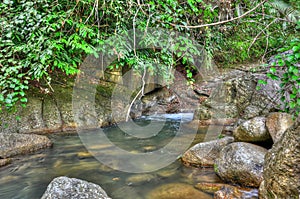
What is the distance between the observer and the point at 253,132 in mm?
3572

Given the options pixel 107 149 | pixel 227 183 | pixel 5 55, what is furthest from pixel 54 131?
pixel 227 183

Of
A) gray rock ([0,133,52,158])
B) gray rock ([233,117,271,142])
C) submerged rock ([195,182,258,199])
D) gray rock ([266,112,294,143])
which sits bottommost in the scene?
submerged rock ([195,182,258,199])

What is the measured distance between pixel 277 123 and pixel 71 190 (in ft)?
10.4

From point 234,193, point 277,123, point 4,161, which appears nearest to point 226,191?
point 234,193

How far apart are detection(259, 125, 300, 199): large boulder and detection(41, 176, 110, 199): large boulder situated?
1.66 m

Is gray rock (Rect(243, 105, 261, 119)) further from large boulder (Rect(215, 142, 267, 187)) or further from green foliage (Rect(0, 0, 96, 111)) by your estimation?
green foliage (Rect(0, 0, 96, 111))

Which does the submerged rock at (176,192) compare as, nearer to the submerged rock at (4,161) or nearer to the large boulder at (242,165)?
the large boulder at (242,165)

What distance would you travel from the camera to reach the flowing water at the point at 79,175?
2.89 m

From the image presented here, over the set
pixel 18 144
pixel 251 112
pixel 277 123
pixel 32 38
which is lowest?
pixel 18 144

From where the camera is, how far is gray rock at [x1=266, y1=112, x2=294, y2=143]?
3.29 m

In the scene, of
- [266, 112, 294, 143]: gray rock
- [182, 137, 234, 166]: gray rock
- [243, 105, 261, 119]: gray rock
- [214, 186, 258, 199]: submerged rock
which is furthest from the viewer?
[243, 105, 261, 119]: gray rock

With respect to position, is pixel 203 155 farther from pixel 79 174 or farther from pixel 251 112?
pixel 251 112

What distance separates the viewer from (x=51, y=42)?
348cm

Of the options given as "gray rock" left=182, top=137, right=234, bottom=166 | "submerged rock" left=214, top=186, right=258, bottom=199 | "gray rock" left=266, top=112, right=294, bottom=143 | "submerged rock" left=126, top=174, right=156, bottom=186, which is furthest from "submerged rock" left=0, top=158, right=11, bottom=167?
"gray rock" left=266, top=112, right=294, bottom=143
